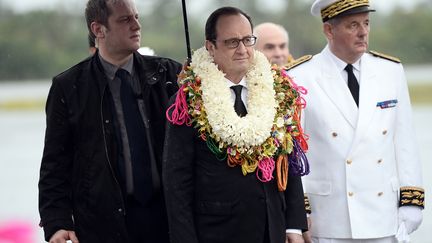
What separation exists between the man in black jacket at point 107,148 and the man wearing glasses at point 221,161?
0.25 m

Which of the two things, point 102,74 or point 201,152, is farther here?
point 102,74

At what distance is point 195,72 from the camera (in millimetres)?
4121

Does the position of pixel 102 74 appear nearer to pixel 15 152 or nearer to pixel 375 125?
pixel 375 125

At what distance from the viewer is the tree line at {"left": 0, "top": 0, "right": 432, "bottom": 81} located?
22.8m

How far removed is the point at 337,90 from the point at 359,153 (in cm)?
35

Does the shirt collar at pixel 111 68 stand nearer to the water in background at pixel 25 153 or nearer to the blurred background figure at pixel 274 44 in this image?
the blurred background figure at pixel 274 44

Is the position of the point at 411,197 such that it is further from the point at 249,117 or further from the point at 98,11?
the point at 98,11

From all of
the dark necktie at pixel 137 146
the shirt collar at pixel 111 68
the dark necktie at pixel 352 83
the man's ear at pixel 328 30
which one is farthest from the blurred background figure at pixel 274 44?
the dark necktie at pixel 137 146

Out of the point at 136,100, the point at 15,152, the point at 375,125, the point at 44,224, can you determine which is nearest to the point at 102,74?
the point at 136,100

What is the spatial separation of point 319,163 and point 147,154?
0.90 metres

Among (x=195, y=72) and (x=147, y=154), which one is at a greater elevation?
(x=195, y=72)

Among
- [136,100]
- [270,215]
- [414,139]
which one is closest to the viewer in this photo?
[270,215]

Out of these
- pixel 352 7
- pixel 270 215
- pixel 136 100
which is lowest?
pixel 270 215

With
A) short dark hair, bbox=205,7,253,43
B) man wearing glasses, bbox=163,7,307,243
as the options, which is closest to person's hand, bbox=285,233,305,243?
man wearing glasses, bbox=163,7,307,243
